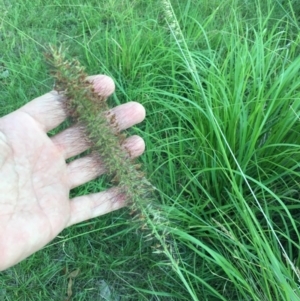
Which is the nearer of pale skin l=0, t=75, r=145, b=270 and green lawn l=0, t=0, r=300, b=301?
pale skin l=0, t=75, r=145, b=270

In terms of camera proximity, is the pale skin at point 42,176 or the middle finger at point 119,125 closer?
the pale skin at point 42,176

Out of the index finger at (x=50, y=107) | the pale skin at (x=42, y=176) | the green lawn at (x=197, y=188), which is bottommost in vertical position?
the green lawn at (x=197, y=188)

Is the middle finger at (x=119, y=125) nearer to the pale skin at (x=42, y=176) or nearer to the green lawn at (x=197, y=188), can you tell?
the pale skin at (x=42, y=176)

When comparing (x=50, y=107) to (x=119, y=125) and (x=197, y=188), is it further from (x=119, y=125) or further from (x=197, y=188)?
(x=197, y=188)

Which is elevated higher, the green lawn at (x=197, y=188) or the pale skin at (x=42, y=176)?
the pale skin at (x=42, y=176)

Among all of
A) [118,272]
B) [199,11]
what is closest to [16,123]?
[118,272]

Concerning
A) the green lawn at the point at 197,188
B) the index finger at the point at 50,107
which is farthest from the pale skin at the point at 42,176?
the green lawn at the point at 197,188

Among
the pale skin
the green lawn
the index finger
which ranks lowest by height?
the green lawn

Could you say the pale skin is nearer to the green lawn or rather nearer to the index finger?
the index finger

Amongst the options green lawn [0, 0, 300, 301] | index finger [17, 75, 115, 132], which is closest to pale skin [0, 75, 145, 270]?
index finger [17, 75, 115, 132]
